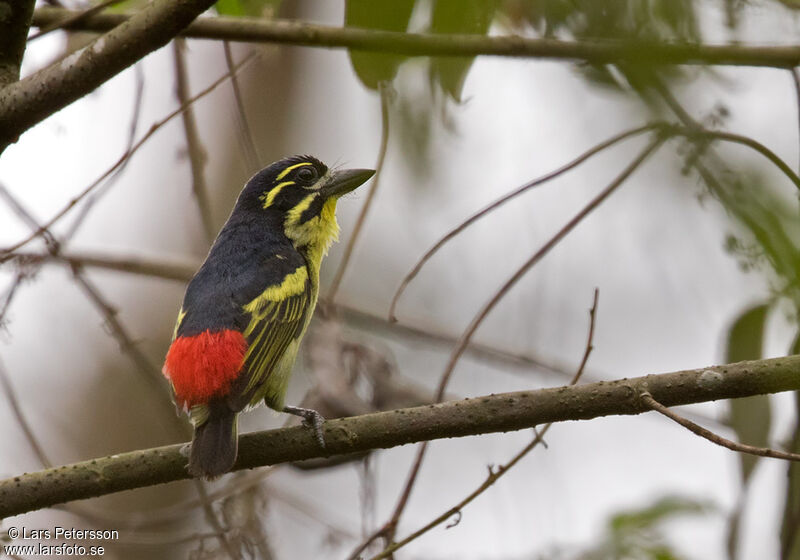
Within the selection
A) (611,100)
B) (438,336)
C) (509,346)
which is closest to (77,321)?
(438,336)

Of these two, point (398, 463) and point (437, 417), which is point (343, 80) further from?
point (437, 417)

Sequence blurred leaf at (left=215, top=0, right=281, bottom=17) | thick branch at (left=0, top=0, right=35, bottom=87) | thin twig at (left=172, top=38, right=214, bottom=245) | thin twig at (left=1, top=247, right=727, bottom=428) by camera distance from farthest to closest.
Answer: thin twig at (left=1, top=247, right=727, bottom=428) → thin twig at (left=172, top=38, right=214, bottom=245) → blurred leaf at (left=215, top=0, right=281, bottom=17) → thick branch at (left=0, top=0, right=35, bottom=87)

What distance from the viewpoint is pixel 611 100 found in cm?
166

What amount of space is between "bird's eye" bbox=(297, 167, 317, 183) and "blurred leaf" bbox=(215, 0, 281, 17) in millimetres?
713

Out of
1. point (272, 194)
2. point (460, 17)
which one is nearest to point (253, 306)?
point (272, 194)

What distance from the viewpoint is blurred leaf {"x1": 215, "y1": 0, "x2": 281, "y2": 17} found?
12.0 feet

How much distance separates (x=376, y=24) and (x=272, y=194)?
4.43ft

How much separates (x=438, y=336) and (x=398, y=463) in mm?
2505

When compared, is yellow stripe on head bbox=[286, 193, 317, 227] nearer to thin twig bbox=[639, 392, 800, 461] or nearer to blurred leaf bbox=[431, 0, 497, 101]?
blurred leaf bbox=[431, 0, 497, 101]

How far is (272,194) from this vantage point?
414 cm

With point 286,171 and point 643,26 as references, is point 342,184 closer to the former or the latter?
point 286,171

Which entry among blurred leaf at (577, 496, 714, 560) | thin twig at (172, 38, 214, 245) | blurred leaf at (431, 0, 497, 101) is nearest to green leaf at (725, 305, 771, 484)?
blurred leaf at (577, 496, 714, 560)

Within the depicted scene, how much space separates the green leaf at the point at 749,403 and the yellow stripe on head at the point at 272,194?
2.03m

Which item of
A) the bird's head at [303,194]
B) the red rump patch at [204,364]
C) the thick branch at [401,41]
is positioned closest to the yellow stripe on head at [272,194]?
the bird's head at [303,194]
